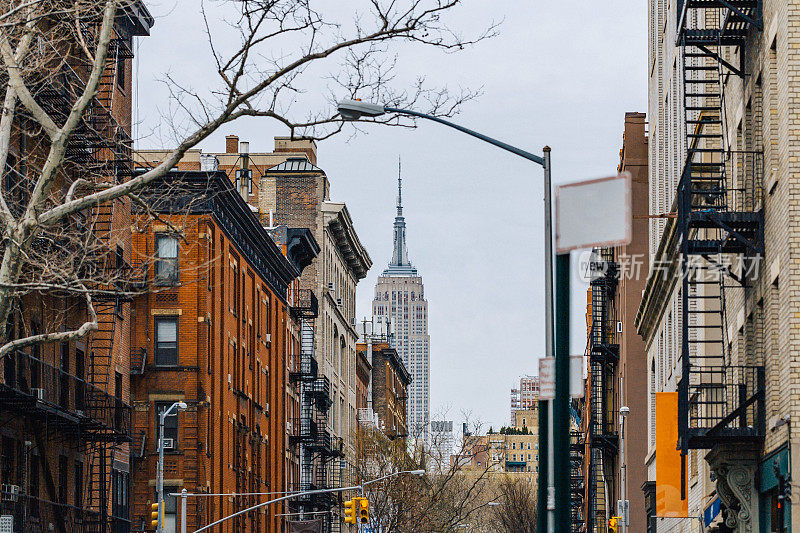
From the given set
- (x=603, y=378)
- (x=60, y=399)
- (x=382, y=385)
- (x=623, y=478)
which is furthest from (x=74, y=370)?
(x=382, y=385)

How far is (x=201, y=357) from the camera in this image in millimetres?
58562

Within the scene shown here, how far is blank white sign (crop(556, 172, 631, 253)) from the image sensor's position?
10422mm

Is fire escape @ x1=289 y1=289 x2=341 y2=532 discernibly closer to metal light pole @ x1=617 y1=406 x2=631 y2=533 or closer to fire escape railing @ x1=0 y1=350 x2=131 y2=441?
metal light pole @ x1=617 y1=406 x2=631 y2=533

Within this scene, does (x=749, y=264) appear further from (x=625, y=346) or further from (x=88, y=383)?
(x=625, y=346)

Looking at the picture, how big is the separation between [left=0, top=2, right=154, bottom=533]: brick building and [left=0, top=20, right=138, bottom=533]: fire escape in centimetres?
5

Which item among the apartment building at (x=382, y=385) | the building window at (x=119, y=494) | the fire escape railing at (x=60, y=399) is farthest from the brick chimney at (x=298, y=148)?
the fire escape railing at (x=60, y=399)

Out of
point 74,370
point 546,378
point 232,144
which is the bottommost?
point 546,378

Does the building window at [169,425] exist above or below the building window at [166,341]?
below

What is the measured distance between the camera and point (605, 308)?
76625 mm

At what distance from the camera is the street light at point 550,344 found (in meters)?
11.9

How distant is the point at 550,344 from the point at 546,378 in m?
4.03

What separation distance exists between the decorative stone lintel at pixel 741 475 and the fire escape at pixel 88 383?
1551 centimetres

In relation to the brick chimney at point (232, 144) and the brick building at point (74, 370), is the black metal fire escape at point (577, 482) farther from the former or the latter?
the brick building at point (74, 370)

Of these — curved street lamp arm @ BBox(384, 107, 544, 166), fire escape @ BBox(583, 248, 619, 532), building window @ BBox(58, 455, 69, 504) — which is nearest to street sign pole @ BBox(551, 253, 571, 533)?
curved street lamp arm @ BBox(384, 107, 544, 166)
